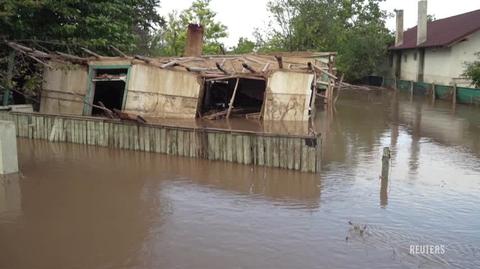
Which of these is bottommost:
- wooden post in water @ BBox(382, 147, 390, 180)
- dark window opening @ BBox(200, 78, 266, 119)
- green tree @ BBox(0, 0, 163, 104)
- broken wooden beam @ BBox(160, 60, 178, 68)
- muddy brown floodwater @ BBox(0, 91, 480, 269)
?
muddy brown floodwater @ BBox(0, 91, 480, 269)

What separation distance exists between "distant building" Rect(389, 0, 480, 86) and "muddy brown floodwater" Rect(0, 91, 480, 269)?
20344 mm

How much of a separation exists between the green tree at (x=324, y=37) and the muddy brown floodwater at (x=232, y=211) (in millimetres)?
28814

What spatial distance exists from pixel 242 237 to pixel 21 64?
44.8ft

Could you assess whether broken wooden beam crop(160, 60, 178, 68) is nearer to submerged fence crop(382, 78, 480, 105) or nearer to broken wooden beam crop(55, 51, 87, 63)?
broken wooden beam crop(55, 51, 87, 63)

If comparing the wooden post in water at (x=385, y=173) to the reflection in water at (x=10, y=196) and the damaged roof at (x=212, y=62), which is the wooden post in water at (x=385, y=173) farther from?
the damaged roof at (x=212, y=62)

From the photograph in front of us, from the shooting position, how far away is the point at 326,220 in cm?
949

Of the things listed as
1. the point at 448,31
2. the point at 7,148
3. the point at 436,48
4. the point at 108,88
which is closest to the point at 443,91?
the point at 436,48

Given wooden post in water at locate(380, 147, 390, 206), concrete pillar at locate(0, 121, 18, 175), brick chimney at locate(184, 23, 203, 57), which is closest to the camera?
wooden post in water at locate(380, 147, 390, 206)

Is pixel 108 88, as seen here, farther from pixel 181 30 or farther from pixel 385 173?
pixel 181 30

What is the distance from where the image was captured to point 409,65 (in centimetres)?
Result: 4319

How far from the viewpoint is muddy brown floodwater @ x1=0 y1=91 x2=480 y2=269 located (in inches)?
306

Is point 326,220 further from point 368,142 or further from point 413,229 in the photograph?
point 368,142

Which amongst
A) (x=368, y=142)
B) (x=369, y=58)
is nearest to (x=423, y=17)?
(x=369, y=58)

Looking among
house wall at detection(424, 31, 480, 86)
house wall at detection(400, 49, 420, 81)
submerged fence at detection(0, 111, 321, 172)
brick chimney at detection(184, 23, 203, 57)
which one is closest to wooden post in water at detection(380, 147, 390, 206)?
submerged fence at detection(0, 111, 321, 172)
